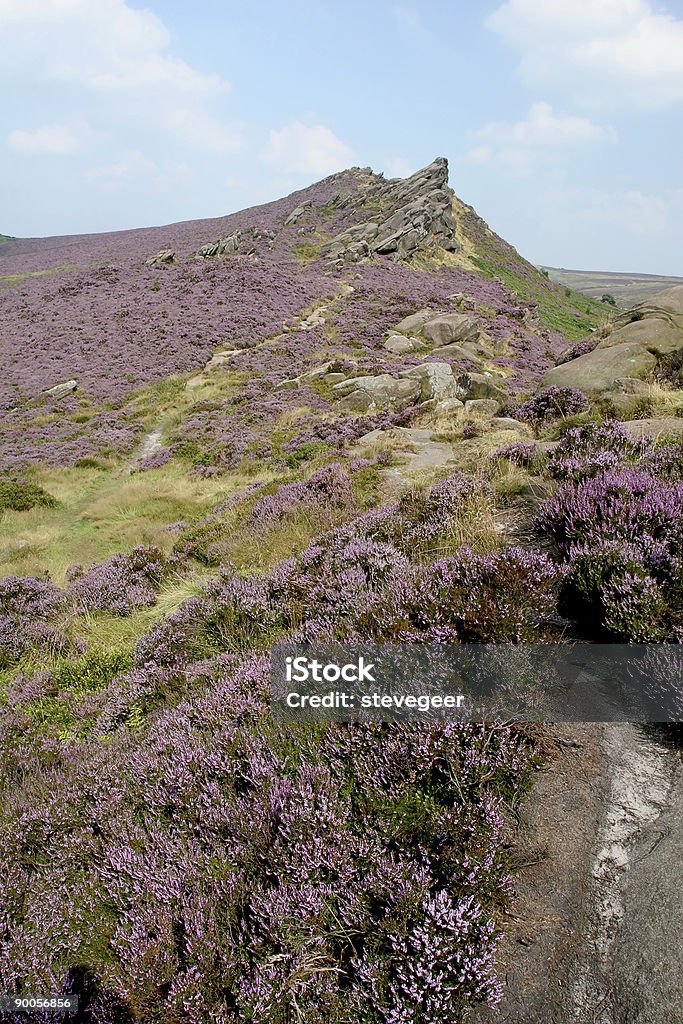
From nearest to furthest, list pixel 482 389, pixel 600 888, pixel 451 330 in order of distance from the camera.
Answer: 1. pixel 600 888
2. pixel 482 389
3. pixel 451 330

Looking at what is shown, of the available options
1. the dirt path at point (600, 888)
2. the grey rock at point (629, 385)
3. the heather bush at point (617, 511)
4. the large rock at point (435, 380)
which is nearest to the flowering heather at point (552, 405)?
the grey rock at point (629, 385)

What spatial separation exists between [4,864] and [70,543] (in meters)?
11.1

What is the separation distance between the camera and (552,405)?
37.5ft

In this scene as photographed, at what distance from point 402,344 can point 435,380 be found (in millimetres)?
7138

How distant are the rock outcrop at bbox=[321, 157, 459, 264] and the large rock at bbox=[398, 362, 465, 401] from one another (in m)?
26.2

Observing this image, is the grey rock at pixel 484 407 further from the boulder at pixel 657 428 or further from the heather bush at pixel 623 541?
the heather bush at pixel 623 541

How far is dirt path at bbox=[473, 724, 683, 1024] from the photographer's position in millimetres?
2277

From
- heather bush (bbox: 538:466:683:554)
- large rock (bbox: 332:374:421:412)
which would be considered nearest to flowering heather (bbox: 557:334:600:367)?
large rock (bbox: 332:374:421:412)

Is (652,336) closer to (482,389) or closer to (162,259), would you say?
(482,389)

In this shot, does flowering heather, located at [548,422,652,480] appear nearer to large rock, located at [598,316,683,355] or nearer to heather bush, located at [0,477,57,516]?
large rock, located at [598,316,683,355]

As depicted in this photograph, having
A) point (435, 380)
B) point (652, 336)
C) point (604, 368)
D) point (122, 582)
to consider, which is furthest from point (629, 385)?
point (122, 582)

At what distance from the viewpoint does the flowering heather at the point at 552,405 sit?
1095 cm

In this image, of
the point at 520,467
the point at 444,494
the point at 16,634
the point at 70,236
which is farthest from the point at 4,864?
the point at 70,236

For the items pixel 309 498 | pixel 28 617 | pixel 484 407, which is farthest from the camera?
pixel 484 407
